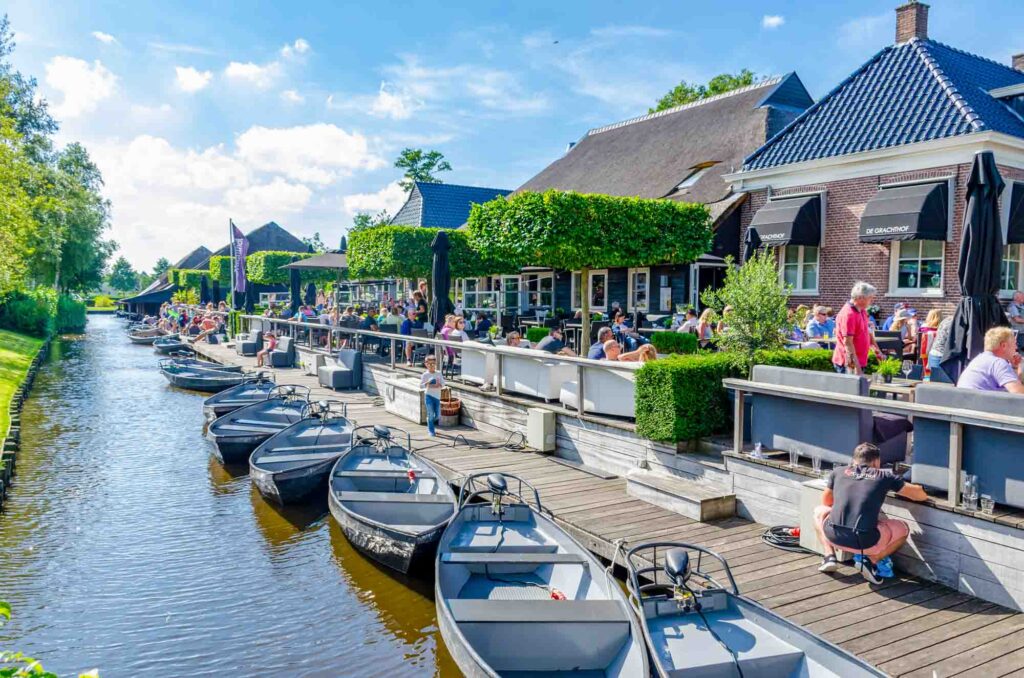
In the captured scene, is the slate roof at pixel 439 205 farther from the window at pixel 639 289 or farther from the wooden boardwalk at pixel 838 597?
the wooden boardwalk at pixel 838 597

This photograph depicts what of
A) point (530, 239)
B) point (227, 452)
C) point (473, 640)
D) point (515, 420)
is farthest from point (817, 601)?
point (227, 452)

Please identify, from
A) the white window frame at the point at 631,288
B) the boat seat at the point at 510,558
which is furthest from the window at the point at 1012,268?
the boat seat at the point at 510,558

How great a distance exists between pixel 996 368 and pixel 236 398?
48.3 feet

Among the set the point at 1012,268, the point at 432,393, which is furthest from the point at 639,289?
the point at 432,393

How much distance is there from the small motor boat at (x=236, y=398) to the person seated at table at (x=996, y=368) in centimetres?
1330

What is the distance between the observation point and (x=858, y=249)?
16.0 m

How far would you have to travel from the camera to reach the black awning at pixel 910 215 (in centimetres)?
1402

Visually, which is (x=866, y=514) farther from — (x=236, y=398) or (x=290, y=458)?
(x=236, y=398)

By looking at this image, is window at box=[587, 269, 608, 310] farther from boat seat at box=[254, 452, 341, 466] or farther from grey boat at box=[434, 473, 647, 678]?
grey boat at box=[434, 473, 647, 678]

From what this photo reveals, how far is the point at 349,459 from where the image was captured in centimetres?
973

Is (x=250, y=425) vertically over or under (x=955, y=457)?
under

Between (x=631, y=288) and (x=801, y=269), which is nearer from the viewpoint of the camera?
(x=801, y=269)

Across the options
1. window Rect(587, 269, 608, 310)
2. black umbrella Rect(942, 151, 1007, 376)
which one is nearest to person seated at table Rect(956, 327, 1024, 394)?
black umbrella Rect(942, 151, 1007, 376)

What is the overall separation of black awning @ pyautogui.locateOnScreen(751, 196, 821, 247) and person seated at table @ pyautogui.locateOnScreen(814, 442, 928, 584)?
11.9 m
